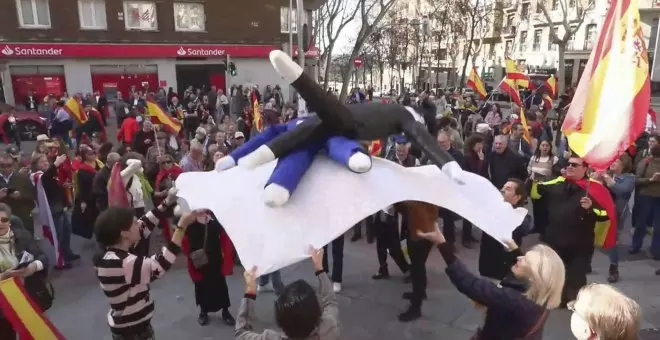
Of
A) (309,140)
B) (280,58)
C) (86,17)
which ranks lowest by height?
(309,140)

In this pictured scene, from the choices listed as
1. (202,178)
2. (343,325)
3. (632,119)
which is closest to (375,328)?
(343,325)

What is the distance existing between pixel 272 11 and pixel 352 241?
79.8ft

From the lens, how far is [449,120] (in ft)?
27.8

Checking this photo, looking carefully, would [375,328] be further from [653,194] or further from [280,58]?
[653,194]

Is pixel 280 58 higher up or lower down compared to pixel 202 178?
higher up

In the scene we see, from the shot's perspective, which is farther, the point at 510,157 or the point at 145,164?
the point at 145,164

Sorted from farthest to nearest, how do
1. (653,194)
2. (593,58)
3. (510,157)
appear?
1. (510,157)
2. (653,194)
3. (593,58)

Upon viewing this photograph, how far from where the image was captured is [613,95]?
3.63 meters

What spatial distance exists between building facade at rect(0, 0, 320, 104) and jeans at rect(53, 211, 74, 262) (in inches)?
611

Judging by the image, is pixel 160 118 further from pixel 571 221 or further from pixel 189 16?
pixel 189 16

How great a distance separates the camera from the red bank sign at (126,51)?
2223 cm

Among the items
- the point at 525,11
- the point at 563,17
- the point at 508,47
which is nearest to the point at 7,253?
the point at 563,17

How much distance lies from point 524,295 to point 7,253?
3571 mm

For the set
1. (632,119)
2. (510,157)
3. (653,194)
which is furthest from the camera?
(510,157)
